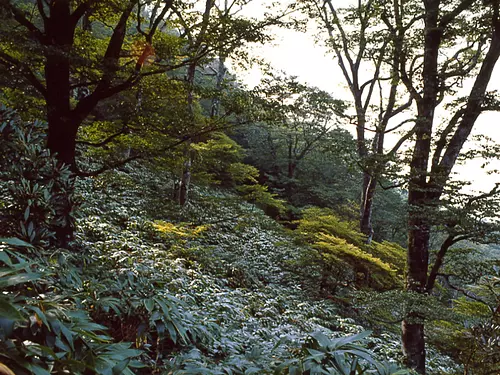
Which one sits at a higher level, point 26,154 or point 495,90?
point 495,90

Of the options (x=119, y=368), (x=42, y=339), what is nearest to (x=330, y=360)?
(x=119, y=368)

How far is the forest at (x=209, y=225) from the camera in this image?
1.58 metres

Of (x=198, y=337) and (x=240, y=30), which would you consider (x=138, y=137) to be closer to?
(x=240, y=30)

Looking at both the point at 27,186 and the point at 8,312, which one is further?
the point at 27,186

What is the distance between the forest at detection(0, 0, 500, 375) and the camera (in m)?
1.58

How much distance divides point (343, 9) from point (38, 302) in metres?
10.3

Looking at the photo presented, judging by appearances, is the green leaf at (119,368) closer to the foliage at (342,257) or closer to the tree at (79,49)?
the tree at (79,49)

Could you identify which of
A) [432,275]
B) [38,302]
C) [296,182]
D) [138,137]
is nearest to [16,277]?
[38,302]

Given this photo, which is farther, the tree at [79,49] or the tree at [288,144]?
the tree at [288,144]

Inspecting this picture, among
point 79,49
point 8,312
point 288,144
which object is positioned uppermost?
point 288,144

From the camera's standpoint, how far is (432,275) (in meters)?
4.78

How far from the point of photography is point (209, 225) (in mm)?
9219

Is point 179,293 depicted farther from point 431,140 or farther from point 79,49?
point 431,140

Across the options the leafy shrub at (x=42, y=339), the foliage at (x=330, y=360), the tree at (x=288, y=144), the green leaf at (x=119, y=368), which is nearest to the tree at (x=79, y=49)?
the leafy shrub at (x=42, y=339)
